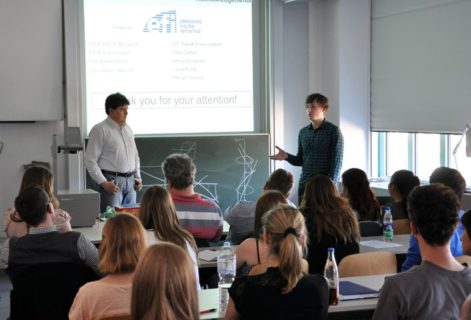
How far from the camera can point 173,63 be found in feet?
26.5

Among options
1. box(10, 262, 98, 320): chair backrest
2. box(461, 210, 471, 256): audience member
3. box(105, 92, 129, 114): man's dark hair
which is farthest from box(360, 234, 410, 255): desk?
box(105, 92, 129, 114): man's dark hair

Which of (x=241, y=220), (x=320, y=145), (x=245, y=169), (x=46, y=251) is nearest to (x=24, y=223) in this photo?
(x=46, y=251)

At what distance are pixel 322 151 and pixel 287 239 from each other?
4.25m

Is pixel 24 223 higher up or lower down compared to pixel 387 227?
higher up

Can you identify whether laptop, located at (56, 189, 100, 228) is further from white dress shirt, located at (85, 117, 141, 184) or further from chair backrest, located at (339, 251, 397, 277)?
chair backrest, located at (339, 251, 397, 277)

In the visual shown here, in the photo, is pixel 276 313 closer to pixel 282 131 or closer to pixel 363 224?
pixel 363 224

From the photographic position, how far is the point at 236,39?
8375mm

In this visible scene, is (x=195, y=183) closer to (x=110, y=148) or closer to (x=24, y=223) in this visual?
(x=110, y=148)

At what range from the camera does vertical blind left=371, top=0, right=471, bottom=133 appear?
22.5ft

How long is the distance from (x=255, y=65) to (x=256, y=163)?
1167mm

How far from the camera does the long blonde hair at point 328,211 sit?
432 centimetres

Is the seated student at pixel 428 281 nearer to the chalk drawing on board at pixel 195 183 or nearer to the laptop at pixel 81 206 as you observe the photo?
the laptop at pixel 81 206

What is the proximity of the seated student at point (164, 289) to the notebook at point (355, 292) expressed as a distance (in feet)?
4.43

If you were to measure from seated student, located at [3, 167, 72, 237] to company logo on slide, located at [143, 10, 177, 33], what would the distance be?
10.7 ft
